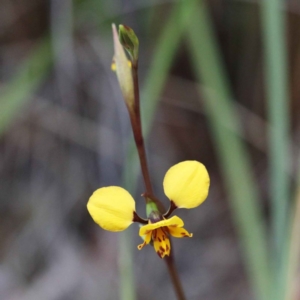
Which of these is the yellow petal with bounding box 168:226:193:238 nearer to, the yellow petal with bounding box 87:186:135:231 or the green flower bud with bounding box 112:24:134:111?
the yellow petal with bounding box 87:186:135:231

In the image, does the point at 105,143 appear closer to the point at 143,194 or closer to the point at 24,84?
the point at 24,84

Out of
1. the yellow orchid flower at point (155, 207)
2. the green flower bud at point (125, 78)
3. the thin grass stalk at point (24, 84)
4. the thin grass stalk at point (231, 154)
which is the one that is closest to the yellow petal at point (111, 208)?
the yellow orchid flower at point (155, 207)

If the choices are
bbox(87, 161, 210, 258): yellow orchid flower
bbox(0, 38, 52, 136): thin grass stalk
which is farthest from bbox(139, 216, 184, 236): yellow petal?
bbox(0, 38, 52, 136): thin grass stalk

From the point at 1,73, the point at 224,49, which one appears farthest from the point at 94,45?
the point at 224,49

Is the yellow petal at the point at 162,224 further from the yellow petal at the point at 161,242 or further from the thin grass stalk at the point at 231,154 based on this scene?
the thin grass stalk at the point at 231,154

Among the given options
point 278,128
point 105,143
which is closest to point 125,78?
point 278,128

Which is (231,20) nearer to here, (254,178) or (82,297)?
(254,178)
